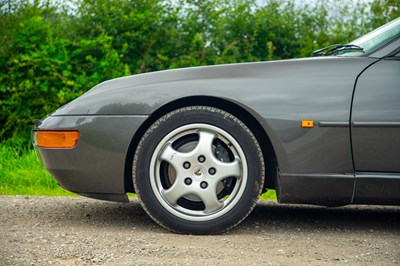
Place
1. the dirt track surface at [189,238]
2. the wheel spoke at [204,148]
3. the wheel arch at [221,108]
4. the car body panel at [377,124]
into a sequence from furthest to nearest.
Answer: the wheel arch at [221,108] → the wheel spoke at [204,148] → the car body panel at [377,124] → the dirt track surface at [189,238]

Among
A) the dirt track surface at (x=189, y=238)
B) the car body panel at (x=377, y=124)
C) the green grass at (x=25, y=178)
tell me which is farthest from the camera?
the green grass at (x=25, y=178)

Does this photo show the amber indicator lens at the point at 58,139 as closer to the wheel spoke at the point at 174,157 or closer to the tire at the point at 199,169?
the tire at the point at 199,169

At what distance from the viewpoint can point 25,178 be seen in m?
7.45

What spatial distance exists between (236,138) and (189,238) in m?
0.65

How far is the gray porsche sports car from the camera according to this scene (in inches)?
174

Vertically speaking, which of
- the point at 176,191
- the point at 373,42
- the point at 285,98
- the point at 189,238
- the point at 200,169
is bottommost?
the point at 189,238

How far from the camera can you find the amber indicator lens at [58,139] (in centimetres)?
459

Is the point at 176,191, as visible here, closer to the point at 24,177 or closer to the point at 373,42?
the point at 373,42

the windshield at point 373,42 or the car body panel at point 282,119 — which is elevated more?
the windshield at point 373,42

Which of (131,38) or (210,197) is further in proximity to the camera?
(131,38)

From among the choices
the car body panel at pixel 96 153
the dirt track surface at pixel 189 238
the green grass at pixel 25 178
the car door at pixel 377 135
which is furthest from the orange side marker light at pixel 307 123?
the green grass at pixel 25 178

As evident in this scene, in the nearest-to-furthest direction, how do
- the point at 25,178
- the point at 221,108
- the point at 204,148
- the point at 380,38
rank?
1. the point at 204,148
2. the point at 221,108
3. the point at 380,38
4. the point at 25,178

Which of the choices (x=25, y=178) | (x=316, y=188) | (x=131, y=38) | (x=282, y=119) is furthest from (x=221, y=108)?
(x=131, y=38)

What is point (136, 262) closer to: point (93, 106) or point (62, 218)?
point (93, 106)
